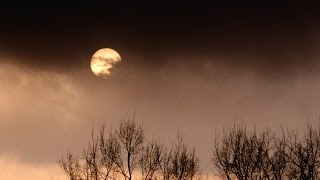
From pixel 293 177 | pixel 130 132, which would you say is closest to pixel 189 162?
pixel 130 132

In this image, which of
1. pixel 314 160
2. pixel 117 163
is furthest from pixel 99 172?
pixel 314 160

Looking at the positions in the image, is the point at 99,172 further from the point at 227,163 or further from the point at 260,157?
the point at 260,157

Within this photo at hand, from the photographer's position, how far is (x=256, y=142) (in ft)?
126

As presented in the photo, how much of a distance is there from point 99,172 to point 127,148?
308cm

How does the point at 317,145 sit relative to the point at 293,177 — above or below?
above

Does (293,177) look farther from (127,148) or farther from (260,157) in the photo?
(127,148)

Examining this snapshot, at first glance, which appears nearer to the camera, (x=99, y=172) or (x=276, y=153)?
(x=99, y=172)

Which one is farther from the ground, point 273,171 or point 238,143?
point 238,143

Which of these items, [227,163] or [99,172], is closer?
[99,172]

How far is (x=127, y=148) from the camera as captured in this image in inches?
1453

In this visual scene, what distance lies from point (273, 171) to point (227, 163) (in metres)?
3.70

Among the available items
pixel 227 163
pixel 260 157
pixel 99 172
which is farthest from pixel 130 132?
pixel 260 157

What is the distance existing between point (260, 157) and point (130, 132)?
10.8 metres

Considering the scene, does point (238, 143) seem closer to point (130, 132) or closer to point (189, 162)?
point (189, 162)
